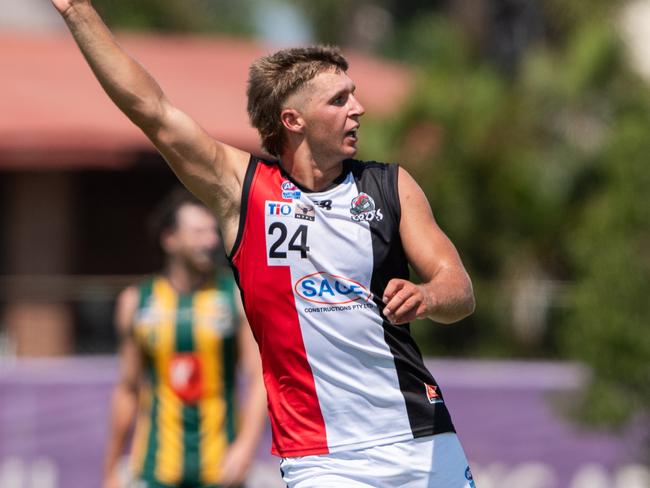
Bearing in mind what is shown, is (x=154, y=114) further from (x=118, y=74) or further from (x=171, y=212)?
(x=171, y=212)

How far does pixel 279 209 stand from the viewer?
4652 mm

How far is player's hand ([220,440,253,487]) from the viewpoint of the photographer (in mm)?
7164

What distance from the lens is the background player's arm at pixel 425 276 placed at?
4117 mm

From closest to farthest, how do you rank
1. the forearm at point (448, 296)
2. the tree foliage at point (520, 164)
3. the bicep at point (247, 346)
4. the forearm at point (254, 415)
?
the forearm at point (448, 296) < the forearm at point (254, 415) < the bicep at point (247, 346) < the tree foliage at point (520, 164)

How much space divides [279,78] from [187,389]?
309cm

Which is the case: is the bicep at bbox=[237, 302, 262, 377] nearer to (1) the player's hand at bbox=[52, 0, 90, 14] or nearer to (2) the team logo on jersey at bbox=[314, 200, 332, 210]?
(2) the team logo on jersey at bbox=[314, 200, 332, 210]

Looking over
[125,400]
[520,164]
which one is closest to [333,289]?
[125,400]

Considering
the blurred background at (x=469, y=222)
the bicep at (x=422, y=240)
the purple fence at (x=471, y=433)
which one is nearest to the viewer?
the bicep at (x=422, y=240)

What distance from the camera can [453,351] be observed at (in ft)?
48.6

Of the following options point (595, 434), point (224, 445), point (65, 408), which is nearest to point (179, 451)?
point (224, 445)

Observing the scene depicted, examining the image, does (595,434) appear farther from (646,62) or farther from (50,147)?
(646,62)

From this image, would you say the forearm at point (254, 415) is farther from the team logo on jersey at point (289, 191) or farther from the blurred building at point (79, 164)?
the blurred building at point (79, 164)

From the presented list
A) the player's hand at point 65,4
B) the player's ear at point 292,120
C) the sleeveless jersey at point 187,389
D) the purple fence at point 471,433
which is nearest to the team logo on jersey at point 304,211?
the player's ear at point 292,120

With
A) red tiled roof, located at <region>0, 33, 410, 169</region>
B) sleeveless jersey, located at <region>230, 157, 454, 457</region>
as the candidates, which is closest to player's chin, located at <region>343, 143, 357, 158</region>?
sleeveless jersey, located at <region>230, 157, 454, 457</region>
